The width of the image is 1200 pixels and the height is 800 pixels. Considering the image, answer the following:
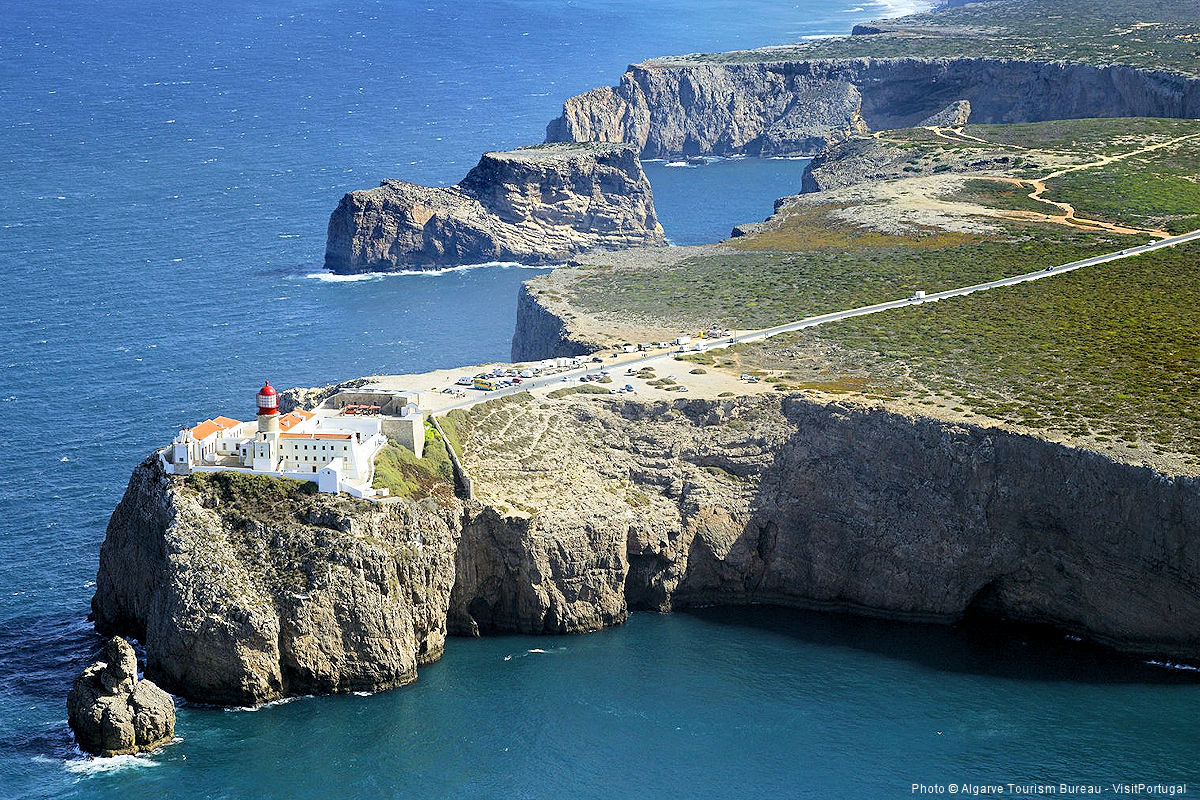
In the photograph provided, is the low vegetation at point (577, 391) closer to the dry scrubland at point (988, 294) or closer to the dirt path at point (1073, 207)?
the dry scrubland at point (988, 294)

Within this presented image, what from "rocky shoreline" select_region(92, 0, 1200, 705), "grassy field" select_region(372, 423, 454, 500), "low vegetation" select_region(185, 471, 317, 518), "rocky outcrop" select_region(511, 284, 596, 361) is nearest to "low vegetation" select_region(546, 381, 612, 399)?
"rocky shoreline" select_region(92, 0, 1200, 705)

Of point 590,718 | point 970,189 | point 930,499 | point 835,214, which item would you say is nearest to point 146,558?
point 590,718

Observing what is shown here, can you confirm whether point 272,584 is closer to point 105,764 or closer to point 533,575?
point 105,764

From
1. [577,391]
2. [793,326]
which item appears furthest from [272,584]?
[793,326]

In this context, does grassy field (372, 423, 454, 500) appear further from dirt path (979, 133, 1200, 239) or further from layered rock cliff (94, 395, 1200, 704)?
dirt path (979, 133, 1200, 239)

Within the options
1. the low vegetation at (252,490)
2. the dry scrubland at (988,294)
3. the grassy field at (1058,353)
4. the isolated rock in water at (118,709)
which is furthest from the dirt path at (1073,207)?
the isolated rock in water at (118,709)

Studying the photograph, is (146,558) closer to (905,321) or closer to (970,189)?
(905,321)
